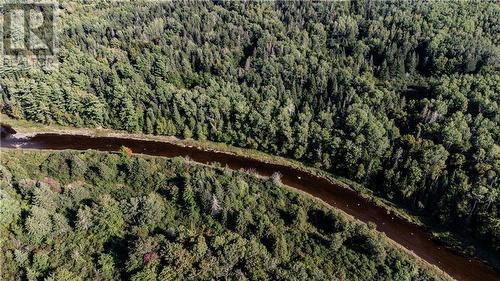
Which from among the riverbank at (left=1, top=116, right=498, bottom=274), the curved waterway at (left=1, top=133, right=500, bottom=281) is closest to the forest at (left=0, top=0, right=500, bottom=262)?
the riverbank at (left=1, top=116, right=498, bottom=274)

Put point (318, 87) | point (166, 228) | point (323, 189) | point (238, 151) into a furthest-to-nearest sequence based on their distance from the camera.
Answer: point (318, 87), point (238, 151), point (323, 189), point (166, 228)

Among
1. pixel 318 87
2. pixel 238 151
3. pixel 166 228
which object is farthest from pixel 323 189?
pixel 166 228

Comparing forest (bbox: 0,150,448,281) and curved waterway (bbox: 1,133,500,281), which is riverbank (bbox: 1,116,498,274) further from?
forest (bbox: 0,150,448,281)

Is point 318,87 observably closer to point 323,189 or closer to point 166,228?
point 323,189

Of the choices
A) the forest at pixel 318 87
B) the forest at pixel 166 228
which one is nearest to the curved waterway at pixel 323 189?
the forest at pixel 318 87

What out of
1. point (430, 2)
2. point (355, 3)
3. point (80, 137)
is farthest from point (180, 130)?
point (430, 2)

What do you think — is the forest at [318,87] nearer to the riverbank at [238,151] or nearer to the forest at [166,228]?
the riverbank at [238,151]
